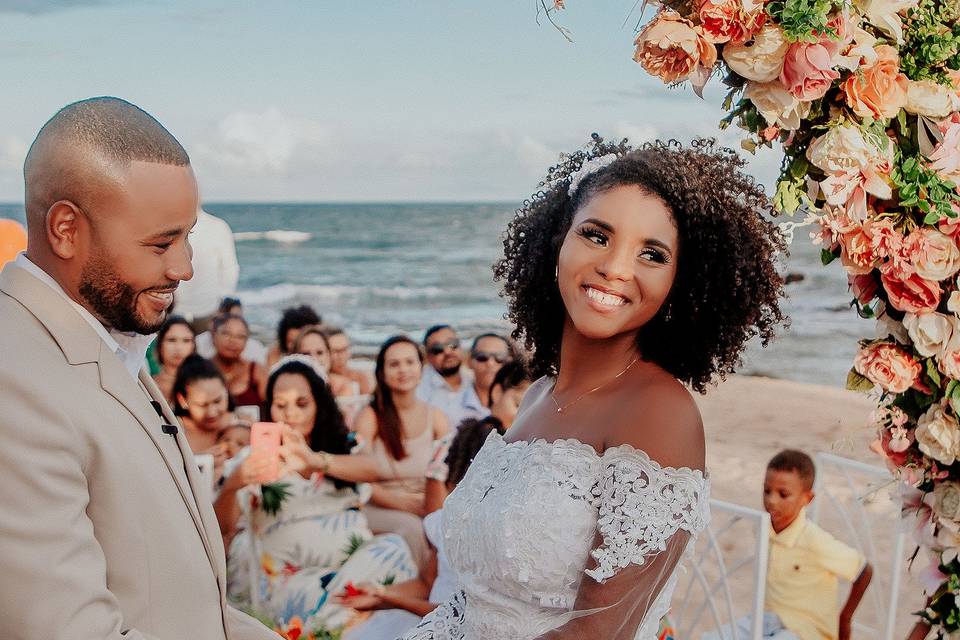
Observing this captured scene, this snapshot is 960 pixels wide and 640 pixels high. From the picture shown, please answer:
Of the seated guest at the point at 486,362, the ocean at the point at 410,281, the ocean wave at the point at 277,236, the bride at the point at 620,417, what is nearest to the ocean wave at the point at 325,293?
the ocean at the point at 410,281

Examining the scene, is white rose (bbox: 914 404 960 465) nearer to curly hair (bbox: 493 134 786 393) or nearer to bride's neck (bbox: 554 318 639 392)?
curly hair (bbox: 493 134 786 393)

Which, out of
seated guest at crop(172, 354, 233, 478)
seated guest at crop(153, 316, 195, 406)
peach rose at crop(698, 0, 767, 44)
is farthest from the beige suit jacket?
seated guest at crop(153, 316, 195, 406)

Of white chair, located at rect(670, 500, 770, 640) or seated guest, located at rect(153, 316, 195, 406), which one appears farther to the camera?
seated guest, located at rect(153, 316, 195, 406)

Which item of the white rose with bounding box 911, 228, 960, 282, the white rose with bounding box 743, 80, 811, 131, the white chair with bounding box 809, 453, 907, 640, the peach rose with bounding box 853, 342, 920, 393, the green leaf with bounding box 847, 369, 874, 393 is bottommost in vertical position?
the white chair with bounding box 809, 453, 907, 640

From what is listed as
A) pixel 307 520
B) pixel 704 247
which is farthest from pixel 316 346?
pixel 704 247

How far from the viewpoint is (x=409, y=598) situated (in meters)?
4.59

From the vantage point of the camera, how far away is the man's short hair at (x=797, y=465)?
4992 mm

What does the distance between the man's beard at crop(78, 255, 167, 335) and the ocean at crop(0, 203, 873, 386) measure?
15.2 meters

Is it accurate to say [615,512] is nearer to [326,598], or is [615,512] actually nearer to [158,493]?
[158,493]

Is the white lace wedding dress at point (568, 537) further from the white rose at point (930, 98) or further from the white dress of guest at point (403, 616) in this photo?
the white dress of guest at point (403, 616)

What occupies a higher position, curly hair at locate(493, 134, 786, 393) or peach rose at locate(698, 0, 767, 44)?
peach rose at locate(698, 0, 767, 44)

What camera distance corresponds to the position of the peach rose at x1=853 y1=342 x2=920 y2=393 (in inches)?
95.7

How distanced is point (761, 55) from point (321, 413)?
4080mm

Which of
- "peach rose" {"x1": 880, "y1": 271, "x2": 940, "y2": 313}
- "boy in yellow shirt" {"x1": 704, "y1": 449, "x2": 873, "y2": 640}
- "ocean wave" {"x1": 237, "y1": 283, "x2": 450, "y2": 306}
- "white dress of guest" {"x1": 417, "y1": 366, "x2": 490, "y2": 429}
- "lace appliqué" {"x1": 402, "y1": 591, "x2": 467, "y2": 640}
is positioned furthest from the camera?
"ocean wave" {"x1": 237, "y1": 283, "x2": 450, "y2": 306}
